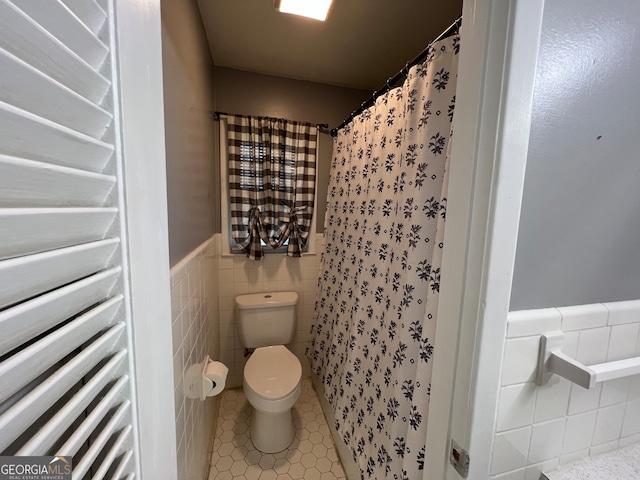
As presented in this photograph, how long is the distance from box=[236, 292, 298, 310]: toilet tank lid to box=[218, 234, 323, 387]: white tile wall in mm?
69

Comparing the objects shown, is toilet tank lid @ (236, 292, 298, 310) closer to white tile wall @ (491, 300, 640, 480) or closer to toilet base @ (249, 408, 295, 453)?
toilet base @ (249, 408, 295, 453)

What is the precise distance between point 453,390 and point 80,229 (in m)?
0.74

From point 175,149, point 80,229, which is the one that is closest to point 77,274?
point 80,229

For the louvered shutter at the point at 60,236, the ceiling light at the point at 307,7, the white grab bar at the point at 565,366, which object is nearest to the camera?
the louvered shutter at the point at 60,236

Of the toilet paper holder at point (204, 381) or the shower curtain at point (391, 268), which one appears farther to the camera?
the toilet paper holder at point (204, 381)

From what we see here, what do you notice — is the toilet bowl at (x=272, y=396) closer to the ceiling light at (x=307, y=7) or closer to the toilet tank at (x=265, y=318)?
the toilet tank at (x=265, y=318)

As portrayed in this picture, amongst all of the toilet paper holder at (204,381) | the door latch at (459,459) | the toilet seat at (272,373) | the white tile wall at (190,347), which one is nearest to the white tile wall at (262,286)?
the toilet seat at (272,373)

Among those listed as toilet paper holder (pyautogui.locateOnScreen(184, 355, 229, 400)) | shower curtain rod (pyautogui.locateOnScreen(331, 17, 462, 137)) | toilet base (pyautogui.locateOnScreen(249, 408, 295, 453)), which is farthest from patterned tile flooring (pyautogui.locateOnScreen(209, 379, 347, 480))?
shower curtain rod (pyautogui.locateOnScreen(331, 17, 462, 137))

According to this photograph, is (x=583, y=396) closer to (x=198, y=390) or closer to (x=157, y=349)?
(x=157, y=349)

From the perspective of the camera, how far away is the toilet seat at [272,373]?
1.39 m

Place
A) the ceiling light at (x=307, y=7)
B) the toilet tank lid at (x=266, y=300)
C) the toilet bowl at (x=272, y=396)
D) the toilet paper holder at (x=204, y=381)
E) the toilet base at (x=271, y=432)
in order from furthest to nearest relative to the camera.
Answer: the toilet tank lid at (x=266, y=300) → the toilet base at (x=271, y=432) → the toilet bowl at (x=272, y=396) → the ceiling light at (x=307, y=7) → the toilet paper holder at (x=204, y=381)

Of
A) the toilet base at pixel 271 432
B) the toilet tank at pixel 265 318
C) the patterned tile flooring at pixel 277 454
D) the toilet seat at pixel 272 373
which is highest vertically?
the toilet tank at pixel 265 318

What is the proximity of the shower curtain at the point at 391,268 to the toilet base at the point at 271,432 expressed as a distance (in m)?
0.32

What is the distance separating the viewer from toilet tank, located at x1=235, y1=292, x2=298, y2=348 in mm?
1775
